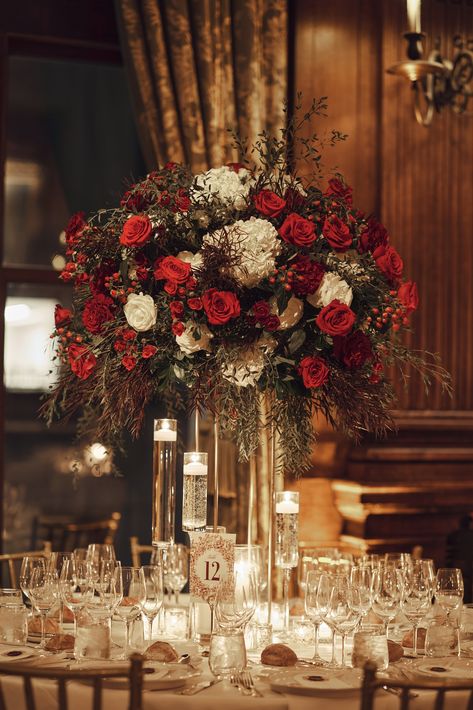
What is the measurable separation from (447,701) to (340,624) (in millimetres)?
339

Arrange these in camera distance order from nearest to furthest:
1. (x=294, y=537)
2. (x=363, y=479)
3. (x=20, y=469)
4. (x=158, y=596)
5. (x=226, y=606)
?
1. (x=226, y=606)
2. (x=158, y=596)
3. (x=294, y=537)
4. (x=363, y=479)
5. (x=20, y=469)

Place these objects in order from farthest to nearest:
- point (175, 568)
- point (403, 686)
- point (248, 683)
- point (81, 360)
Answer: point (175, 568), point (81, 360), point (248, 683), point (403, 686)

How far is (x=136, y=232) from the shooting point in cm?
292

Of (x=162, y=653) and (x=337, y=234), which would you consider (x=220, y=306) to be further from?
(x=162, y=653)

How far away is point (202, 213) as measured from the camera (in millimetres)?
2977

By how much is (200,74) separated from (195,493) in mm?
2617

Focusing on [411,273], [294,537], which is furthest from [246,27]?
[294,537]

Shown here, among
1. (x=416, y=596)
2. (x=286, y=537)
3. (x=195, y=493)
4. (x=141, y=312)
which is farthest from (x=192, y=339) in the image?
(x=416, y=596)

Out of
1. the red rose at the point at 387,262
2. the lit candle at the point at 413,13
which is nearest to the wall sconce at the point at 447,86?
the lit candle at the point at 413,13

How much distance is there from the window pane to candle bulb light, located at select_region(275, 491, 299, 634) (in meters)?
2.55

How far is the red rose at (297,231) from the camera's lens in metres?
2.88

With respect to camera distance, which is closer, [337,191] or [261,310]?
[261,310]

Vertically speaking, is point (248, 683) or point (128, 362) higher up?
point (128, 362)

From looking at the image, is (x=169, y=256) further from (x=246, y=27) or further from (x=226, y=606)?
(x=246, y=27)
